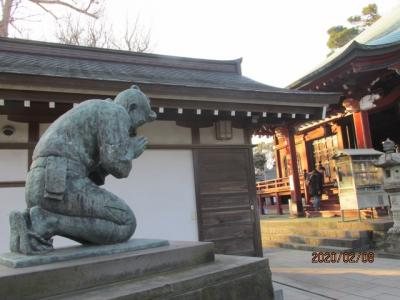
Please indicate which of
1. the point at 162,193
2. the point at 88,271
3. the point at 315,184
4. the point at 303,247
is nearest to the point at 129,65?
the point at 162,193

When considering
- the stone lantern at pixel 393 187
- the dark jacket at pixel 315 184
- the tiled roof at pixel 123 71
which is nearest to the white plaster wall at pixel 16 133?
the tiled roof at pixel 123 71

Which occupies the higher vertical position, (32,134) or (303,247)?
(32,134)

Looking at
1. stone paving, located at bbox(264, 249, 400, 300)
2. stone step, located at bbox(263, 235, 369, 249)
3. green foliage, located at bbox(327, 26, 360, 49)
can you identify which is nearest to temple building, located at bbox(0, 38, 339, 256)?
stone paving, located at bbox(264, 249, 400, 300)

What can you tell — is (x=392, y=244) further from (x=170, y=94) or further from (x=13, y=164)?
(x=13, y=164)

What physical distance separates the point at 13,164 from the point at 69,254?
3970mm

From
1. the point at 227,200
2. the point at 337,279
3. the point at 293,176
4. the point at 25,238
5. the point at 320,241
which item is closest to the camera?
the point at 25,238

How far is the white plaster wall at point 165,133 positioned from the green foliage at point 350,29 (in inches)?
773

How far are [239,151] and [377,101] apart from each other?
573 centimetres

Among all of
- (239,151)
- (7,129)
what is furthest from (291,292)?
(7,129)

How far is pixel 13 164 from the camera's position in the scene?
605 cm

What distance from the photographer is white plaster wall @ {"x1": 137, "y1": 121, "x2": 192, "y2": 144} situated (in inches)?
275

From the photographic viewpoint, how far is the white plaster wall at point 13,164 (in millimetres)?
5992

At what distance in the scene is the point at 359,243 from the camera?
7.96 m

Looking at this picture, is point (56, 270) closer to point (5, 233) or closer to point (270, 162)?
point (5, 233)
